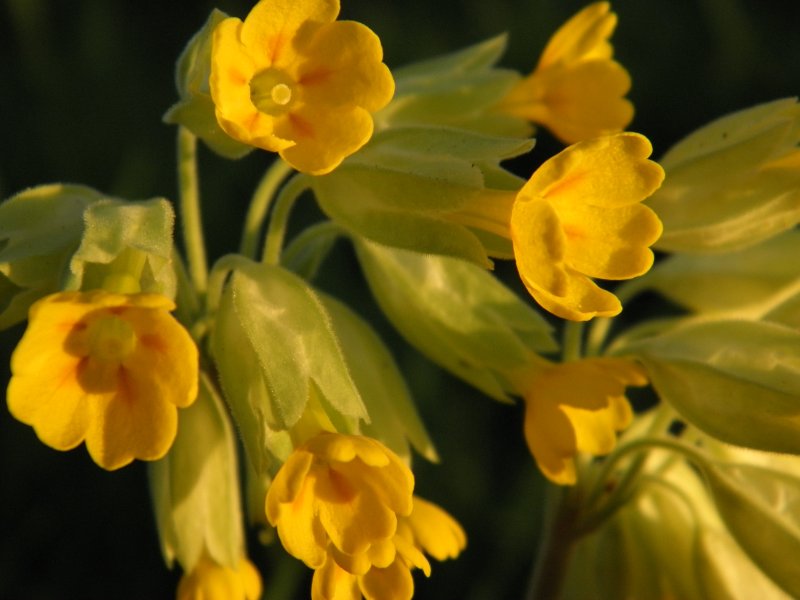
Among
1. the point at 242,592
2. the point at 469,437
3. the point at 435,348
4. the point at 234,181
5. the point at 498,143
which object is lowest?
the point at 469,437

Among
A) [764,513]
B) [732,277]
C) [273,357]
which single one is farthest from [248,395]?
[732,277]

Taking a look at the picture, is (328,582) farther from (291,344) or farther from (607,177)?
(607,177)

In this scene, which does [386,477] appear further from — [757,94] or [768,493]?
[757,94]

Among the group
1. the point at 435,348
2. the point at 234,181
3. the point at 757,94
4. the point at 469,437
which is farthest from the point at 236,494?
the point at 757,94

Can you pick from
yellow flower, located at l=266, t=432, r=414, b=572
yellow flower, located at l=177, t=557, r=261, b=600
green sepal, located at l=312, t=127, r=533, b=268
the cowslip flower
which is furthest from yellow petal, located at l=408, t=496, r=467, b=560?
green sepal, located at l=312, t=127, r=533, b=268

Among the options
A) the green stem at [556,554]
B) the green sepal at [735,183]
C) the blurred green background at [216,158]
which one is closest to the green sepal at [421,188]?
the green sepal at [735,183]

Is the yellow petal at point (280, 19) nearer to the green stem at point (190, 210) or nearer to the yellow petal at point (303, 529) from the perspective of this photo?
the green stem at point (190, 210)

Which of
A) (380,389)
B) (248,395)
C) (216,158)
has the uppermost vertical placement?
(248,395)
